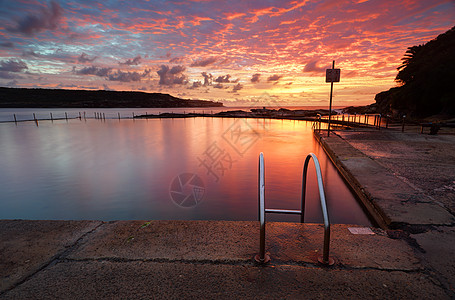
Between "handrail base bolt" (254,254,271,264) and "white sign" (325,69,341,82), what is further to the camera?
"white sign" (325,69,341,82)

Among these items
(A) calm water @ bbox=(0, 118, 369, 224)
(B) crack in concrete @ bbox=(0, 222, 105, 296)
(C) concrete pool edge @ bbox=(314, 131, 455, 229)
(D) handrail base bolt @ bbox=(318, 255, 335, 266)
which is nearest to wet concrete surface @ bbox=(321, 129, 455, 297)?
(C) concrete pool edge @ bbox=(314, 131, 455, 229)

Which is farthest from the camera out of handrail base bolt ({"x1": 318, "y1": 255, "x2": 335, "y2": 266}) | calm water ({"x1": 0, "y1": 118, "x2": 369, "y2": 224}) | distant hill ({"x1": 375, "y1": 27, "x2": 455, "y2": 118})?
distant hill ({"x1": 375, "y1": 27, "x2": 455, "y2": 118})

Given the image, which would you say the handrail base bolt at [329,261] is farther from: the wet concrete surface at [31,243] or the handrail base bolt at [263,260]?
the wet concrete surface at [31,243]

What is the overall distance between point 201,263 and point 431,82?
35.6 metres

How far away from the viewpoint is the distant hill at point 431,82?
1001 inches

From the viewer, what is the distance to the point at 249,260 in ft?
7.41

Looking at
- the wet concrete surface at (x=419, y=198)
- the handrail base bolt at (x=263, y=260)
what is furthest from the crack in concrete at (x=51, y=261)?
the wet concrete surface at (x=419, y=198)

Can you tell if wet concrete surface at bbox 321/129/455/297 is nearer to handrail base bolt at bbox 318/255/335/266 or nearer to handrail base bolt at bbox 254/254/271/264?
handrail base bolt at bbox 318/255/335/266

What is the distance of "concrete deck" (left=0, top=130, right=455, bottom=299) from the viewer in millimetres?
1914

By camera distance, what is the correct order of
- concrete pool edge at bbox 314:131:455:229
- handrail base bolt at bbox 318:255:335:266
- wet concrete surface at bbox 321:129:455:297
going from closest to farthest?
handrail base bolt at bbox 318:255:335:266 → wet concrete surface at bbox 321:129:455:297 → concrete pool edge at bbox 314:131:455:229

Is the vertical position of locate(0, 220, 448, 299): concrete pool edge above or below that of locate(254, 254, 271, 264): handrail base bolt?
below

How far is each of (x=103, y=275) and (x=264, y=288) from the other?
1524mm

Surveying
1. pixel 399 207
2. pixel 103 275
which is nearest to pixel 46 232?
pixel 103 275

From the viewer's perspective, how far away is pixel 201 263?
224cm
